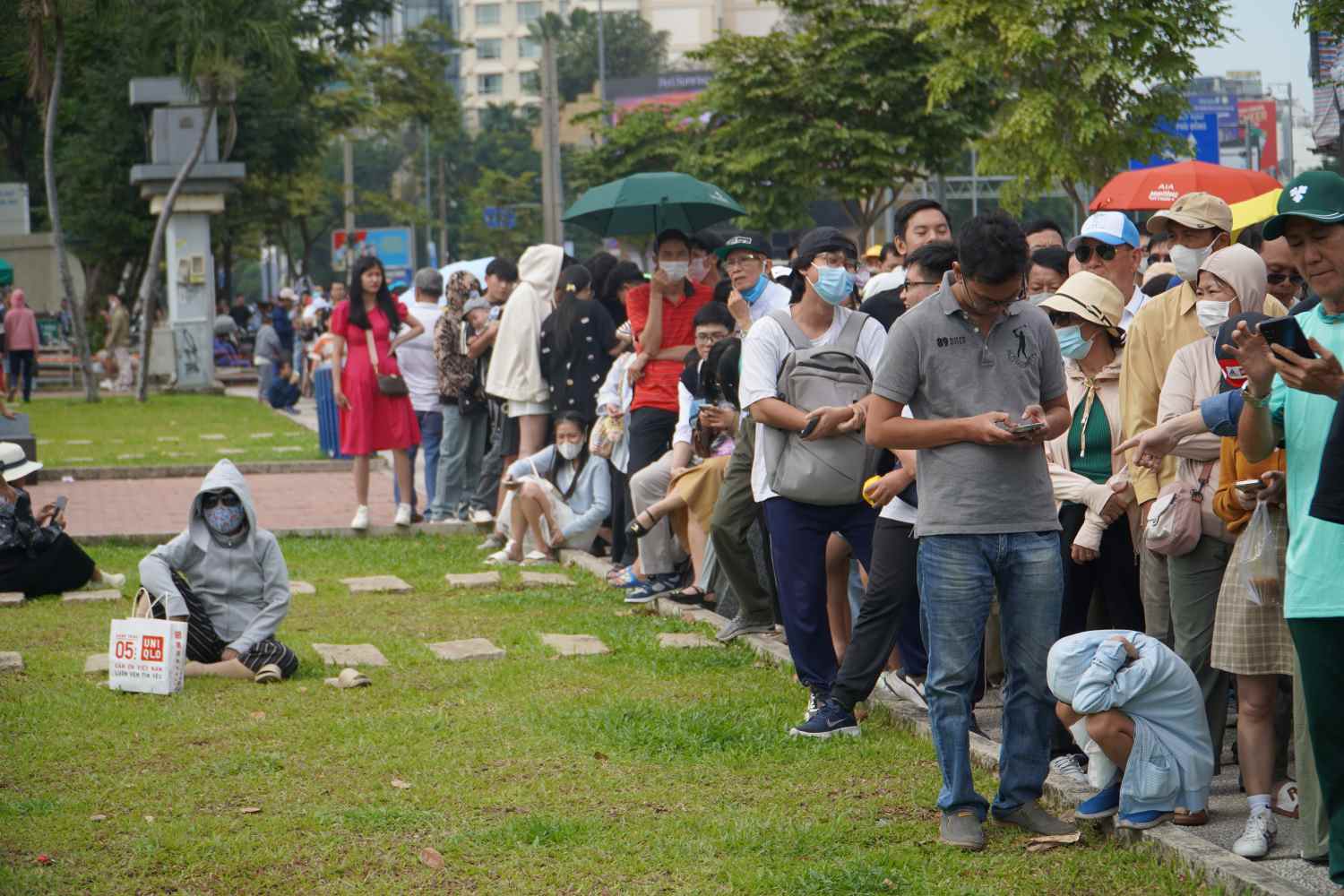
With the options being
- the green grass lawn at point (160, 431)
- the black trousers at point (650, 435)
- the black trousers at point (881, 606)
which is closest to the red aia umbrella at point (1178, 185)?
the black trousers at point (650, 435)

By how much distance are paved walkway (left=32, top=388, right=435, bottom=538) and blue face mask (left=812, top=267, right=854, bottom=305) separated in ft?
27.9

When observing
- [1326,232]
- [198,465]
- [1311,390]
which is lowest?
[198,465]

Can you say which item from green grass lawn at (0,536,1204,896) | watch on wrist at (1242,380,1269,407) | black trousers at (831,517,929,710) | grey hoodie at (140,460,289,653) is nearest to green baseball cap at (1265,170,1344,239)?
watch on wrist at (1242,380,1269,407)

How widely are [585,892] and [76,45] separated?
3897cm

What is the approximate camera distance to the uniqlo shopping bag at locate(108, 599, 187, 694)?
848 cm

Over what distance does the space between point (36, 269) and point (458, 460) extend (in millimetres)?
41981

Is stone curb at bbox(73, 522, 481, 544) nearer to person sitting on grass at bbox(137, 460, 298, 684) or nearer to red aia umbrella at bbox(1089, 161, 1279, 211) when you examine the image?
person sitting on grass at bbox(137, 460, 298, 684)

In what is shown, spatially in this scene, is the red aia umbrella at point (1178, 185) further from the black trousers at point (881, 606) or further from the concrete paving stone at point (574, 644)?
the black trousers at point (881, 606)

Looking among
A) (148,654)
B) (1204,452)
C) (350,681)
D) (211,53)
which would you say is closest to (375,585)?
(350,681)

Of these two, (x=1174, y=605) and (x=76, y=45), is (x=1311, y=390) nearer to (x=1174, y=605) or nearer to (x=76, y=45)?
(x=1174, y=605)

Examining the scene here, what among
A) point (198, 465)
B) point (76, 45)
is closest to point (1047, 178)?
point (198, 465)

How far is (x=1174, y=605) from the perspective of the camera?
614cm

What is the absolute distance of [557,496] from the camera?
13031mm

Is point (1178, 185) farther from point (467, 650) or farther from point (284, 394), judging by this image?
point (284, 394)
